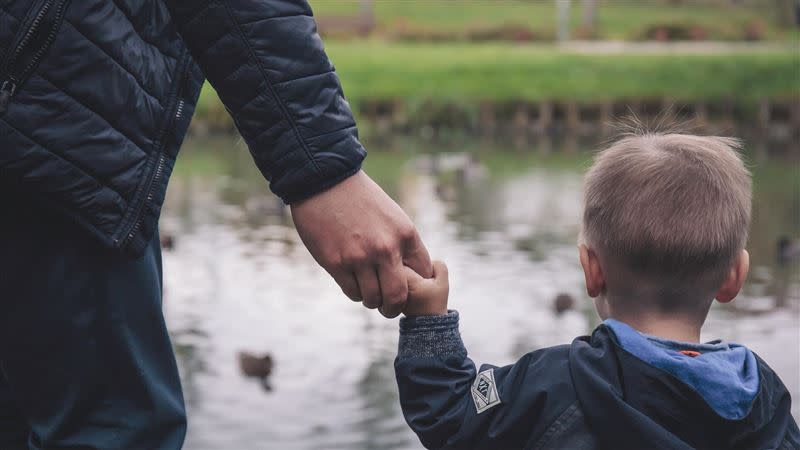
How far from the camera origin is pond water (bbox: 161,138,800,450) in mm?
5285

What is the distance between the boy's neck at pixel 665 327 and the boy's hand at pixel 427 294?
0.34 m

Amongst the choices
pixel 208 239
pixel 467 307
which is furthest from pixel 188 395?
pixel 208 239

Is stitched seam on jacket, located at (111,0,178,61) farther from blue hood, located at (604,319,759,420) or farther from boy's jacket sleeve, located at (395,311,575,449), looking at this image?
blue hood, located at (604,319,759,420)

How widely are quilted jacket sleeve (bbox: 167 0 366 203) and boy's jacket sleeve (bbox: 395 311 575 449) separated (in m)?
0.35

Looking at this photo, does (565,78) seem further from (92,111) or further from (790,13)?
(92,111)

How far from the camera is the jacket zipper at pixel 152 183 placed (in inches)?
73.9

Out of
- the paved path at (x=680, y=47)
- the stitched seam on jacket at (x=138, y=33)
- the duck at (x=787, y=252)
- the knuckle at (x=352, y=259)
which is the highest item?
the stitched seam on jacket at (x=138, y=33)

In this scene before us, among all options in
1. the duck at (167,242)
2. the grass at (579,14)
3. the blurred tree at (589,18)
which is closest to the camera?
the duck at (167,242)

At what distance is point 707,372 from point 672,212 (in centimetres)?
28

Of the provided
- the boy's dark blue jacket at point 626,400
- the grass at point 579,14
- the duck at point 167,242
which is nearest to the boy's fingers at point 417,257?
the boy's dark blue jacket at point 626,400

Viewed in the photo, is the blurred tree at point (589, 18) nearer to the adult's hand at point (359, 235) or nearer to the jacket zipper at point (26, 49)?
the adult's hand at point (359, 235)

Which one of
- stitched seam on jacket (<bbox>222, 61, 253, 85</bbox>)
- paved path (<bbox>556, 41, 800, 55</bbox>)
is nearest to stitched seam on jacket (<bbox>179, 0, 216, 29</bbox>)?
stitched seam on jacket (<bbox>222, 61, 253, 85</bbox>)

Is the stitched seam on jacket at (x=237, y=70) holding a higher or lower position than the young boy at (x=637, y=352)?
higher

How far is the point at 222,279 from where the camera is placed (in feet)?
26.3
